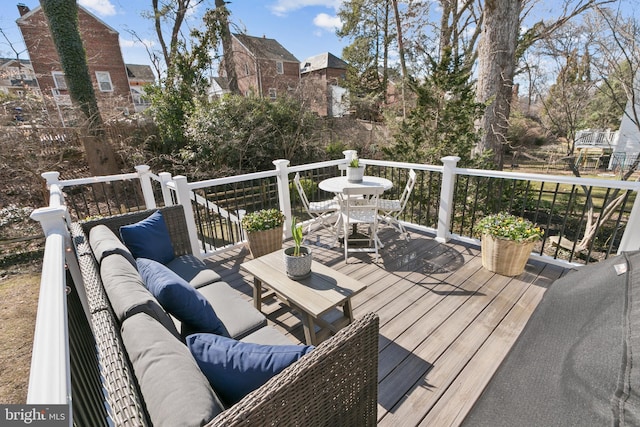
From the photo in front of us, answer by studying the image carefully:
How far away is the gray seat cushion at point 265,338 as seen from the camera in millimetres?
1609

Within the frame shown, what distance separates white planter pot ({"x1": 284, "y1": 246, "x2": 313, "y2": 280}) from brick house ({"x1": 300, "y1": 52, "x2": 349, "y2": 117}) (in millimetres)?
9512

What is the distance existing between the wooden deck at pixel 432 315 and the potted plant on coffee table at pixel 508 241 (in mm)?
124

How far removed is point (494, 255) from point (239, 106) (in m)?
8.01

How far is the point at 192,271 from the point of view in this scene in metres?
2.43

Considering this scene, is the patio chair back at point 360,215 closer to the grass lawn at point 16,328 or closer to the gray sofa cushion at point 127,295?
the gray sofa cushion at point 127,295

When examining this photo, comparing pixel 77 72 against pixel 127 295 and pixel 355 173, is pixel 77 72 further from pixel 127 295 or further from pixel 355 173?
pixel 127 295

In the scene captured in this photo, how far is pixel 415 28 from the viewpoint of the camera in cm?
1078

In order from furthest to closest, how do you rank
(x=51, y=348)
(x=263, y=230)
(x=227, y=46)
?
1. (x=227, y=46)
2. (x=263, y=230)
3. (x=51, y=348)

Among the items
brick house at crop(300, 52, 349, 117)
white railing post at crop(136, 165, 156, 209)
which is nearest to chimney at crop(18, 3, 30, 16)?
brick house at crop(300, 52, 349, 117)

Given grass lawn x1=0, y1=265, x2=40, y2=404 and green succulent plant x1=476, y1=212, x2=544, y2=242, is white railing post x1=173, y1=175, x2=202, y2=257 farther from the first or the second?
green succulent plant x1=476, y1=212, x2=544, y2=242

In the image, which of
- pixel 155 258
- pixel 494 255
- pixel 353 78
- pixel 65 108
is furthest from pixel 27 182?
pixel 353 78

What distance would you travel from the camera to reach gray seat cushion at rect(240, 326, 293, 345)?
5.28ft

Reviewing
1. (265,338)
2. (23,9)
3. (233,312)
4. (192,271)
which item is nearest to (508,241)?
(265,338)

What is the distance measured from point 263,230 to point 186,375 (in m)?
2.48
